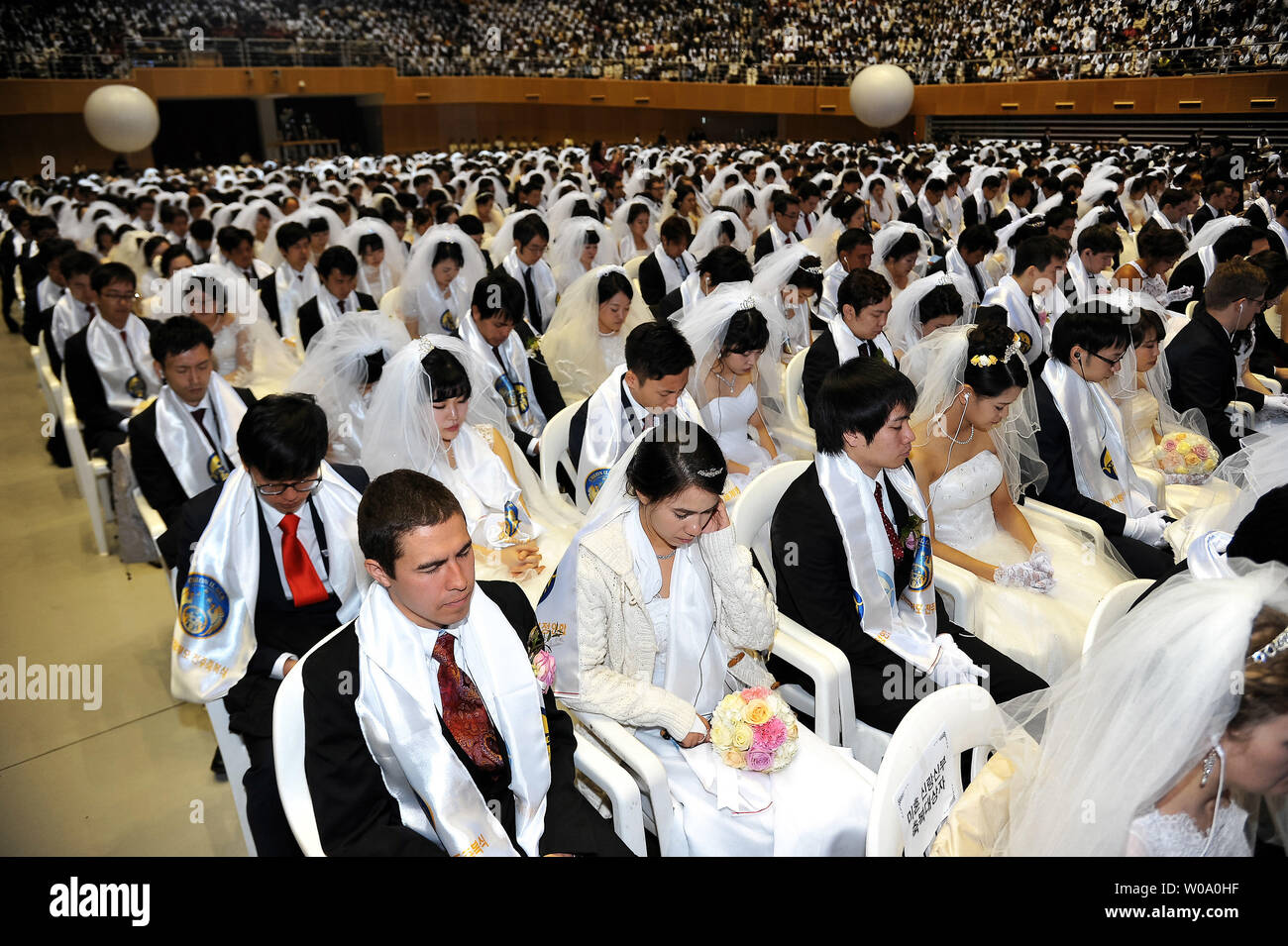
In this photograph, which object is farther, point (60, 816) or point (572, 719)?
point (60, 816)

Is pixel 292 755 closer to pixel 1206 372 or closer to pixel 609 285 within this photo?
pixel 609 285

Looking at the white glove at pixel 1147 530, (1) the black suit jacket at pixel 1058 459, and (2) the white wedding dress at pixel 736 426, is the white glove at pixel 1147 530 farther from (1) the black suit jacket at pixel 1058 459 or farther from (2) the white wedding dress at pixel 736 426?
(2) the white wedding dress at pixel 736 426

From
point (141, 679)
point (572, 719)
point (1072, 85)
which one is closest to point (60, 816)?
point (141, 679)

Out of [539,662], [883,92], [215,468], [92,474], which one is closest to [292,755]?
[539,662]

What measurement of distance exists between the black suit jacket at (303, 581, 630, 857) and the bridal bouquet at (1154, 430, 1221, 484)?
314cm

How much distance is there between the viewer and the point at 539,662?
215 cm

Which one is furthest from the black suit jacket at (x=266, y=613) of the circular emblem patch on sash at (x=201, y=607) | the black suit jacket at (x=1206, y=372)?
the black suit jacket at (x=1206, y=372)

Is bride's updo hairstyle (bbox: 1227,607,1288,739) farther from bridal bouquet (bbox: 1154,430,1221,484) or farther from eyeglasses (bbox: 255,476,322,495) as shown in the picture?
bridal bouquet (bbox: 1154,430,1221,484)

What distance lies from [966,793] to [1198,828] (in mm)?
398

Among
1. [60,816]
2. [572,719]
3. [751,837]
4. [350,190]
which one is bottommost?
[60,816]

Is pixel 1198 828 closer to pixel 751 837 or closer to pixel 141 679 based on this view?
pixel 751 837

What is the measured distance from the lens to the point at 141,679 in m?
3.72

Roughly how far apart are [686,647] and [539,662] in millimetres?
517

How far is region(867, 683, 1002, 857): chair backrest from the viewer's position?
1690mm
